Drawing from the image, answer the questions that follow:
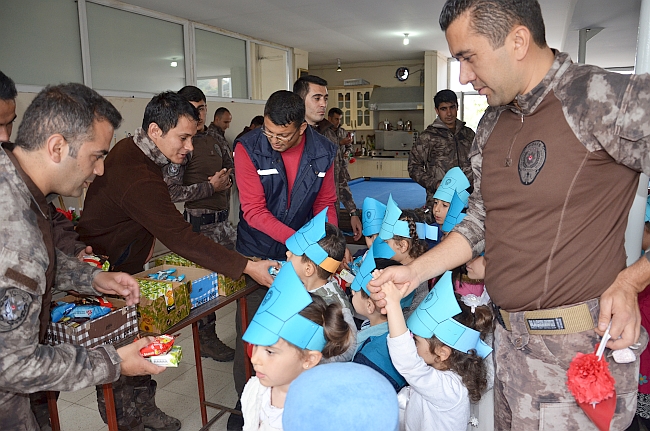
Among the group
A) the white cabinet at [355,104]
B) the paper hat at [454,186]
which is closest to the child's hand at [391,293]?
the paper hat at [454,186]

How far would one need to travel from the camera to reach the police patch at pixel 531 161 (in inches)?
47.4

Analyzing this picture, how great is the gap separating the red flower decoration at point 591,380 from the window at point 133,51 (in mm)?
5555

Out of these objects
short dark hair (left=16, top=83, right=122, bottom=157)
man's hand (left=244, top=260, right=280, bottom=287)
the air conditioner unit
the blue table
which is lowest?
the blue table

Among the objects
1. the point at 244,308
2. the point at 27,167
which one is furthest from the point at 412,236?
the point at 27,167

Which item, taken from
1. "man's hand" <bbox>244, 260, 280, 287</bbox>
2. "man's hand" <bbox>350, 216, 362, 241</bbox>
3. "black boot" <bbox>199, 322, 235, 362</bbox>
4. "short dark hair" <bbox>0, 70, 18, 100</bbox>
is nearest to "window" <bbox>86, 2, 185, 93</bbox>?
"black boot" <bbox>199, 322, 235, 362</bbox>

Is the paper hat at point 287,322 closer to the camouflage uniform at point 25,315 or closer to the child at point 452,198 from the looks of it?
the camouflage uniform at point 25,315

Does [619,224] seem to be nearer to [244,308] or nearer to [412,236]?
[412,236]

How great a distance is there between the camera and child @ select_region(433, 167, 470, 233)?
2.62 m

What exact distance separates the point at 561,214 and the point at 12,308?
127cm

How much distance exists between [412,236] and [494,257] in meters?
1.29

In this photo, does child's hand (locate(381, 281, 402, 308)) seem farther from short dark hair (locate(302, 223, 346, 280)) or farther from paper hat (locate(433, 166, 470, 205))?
paper hat (locate(433, 166, 470, 205))

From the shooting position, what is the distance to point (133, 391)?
96.0 inches

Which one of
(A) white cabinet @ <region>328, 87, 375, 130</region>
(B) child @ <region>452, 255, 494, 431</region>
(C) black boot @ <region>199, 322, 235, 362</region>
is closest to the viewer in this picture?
(B) child @ <region>452, 255, 494, 431</region>

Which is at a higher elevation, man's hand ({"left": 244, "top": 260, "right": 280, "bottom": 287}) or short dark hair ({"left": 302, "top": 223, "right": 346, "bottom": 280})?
short dark hair ({"left": 302, "top": 223, "right": 346, "bottom": 280})
